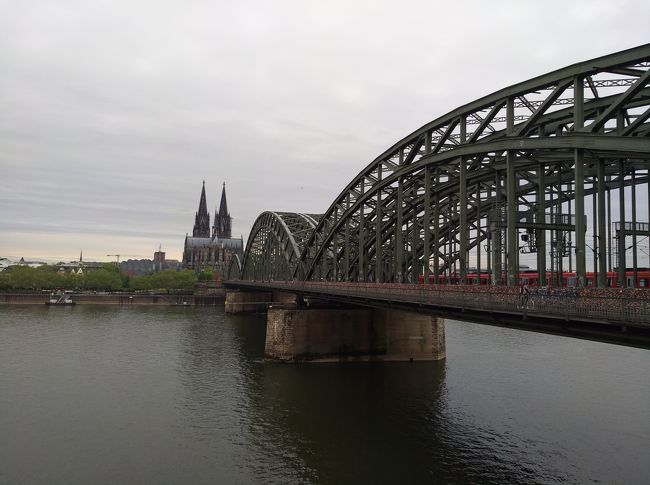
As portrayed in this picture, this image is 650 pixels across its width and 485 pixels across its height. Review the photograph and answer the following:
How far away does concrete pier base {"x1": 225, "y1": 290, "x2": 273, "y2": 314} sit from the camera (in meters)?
105

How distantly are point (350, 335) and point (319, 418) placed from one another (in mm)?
16883

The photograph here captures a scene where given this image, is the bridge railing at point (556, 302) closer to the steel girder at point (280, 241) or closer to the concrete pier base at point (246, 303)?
the steel girder at point (280, 241)

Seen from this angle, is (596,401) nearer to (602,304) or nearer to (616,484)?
(616,484)

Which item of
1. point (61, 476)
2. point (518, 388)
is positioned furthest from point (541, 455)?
point (61, 476)

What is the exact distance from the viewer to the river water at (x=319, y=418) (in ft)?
70.8

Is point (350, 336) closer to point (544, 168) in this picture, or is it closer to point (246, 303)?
point (544, 168)

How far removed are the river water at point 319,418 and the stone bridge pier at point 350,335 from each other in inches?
66.2

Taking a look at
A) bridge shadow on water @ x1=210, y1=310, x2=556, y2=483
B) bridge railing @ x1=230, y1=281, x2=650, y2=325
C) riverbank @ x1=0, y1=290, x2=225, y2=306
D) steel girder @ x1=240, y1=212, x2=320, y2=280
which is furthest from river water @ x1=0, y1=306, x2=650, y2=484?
riverbank @ x1=0, y1=290, x2=225, y2=306

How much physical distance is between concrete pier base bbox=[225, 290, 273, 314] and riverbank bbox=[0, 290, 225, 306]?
2123 cm

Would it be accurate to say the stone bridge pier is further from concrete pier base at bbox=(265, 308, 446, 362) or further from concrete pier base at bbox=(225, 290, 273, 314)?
concrete pier base at bbox=(225, 290, 273, 314)

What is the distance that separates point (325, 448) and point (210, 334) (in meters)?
45.9

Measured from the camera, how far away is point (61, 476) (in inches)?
803

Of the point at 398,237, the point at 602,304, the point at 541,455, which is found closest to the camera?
the point at 602,304

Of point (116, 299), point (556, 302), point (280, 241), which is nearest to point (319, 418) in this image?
point (556, 302)
